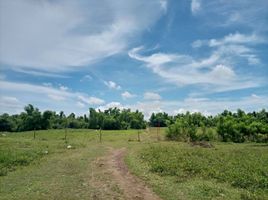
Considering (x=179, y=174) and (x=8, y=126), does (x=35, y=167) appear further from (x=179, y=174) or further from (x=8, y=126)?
(x=8, y=126)

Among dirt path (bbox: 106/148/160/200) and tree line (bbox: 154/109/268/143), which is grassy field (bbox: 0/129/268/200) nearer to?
dirt path (bbox: 106/148/160/200)

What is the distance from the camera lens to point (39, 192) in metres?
13.3

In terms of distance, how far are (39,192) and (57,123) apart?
9795 centimetres

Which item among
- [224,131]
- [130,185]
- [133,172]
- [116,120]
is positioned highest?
[116,120]

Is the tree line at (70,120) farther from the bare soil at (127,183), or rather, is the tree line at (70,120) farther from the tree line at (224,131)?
the bare soil at (127,183)

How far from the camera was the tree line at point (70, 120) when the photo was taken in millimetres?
96681

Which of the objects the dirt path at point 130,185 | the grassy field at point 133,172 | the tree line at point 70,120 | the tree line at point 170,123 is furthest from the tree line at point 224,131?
the tree line at point 70,120

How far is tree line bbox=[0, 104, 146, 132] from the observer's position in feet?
317

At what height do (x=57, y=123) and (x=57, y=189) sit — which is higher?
(x=57, y=123)

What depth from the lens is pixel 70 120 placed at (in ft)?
396

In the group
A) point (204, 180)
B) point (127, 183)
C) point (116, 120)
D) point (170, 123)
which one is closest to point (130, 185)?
point (127, 183)

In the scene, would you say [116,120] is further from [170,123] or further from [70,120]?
[170,123]

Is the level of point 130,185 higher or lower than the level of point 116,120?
lower

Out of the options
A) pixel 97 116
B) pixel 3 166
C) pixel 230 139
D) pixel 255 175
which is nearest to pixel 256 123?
A: pixel 230 139
